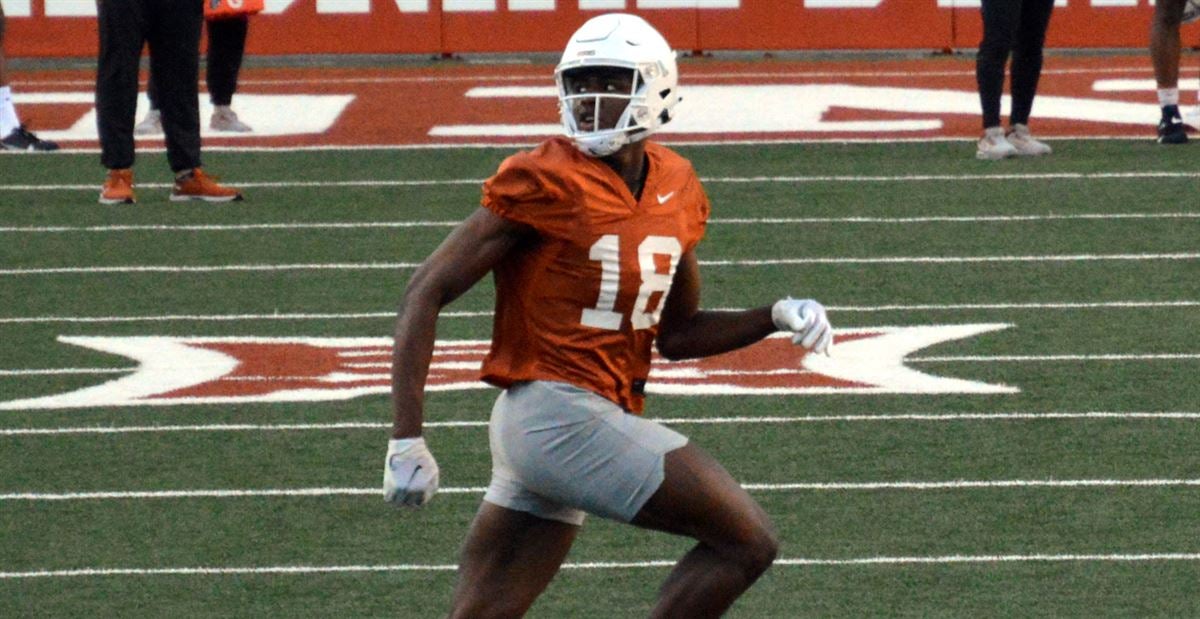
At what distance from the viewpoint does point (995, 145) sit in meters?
12.6

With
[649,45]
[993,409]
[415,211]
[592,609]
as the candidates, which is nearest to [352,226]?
[415,211]

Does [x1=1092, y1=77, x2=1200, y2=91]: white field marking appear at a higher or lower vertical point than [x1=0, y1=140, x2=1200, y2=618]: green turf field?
higher

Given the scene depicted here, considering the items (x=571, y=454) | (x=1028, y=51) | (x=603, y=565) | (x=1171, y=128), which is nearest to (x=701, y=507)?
(x=571, y=454)

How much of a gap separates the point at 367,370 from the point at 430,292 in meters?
4.10

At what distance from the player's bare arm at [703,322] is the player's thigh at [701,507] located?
0.39 m

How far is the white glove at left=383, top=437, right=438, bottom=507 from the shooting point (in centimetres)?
427

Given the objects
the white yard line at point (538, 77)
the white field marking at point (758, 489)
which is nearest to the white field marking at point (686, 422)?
the white field marking at point (758, 489)

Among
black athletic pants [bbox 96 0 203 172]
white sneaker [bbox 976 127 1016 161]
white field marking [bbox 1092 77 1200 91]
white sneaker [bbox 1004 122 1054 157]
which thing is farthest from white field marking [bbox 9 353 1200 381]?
white field marking [bbox 1092 77 1200 91]

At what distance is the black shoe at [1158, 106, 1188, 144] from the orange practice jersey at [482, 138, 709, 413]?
886 centimetres

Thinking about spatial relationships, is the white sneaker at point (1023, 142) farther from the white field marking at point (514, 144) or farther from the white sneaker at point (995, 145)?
the white field marking at point (514, 144)

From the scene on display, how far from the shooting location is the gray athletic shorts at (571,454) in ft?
14.6

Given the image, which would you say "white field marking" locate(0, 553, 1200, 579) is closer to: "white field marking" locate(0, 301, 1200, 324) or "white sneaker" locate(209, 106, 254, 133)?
"white field marking" locate(0, 301, 1200, 324)

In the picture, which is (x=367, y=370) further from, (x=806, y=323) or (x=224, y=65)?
(x=224, y=65)

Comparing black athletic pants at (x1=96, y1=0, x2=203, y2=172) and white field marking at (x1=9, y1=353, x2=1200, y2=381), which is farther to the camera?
black athletic pants at (x1=96, y1=0, x2=203, y2=172)
